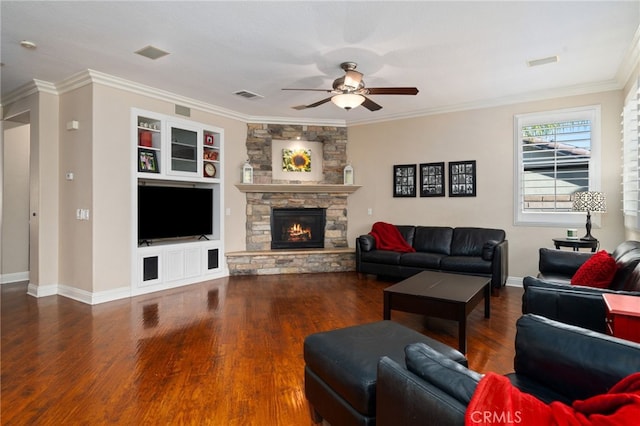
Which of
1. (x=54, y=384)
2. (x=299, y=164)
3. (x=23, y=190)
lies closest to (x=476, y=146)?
(x=299, y=164)

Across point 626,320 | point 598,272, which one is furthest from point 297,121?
point 626,320

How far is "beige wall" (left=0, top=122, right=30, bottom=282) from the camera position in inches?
219

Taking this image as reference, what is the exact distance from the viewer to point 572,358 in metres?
1.36

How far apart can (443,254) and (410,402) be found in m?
4.76

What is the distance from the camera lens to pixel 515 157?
537 cm

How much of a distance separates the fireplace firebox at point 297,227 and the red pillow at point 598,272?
4425 mm

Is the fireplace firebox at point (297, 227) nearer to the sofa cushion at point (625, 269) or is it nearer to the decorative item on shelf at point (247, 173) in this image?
the decorative item on shelf at point (247, 173)

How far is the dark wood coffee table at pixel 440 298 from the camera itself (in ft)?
9.41

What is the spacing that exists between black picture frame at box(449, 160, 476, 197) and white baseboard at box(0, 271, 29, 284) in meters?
7.26

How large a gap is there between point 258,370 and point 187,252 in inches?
132

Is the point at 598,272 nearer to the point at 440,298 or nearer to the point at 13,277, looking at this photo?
the point at 440,298

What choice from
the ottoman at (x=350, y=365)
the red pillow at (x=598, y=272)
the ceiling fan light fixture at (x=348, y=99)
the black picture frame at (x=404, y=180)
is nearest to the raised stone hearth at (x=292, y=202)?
the black picture frame at (x=404, y=180)

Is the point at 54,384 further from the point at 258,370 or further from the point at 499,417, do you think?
the point at 499,417

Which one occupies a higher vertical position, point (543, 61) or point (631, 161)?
point (543, 61)
